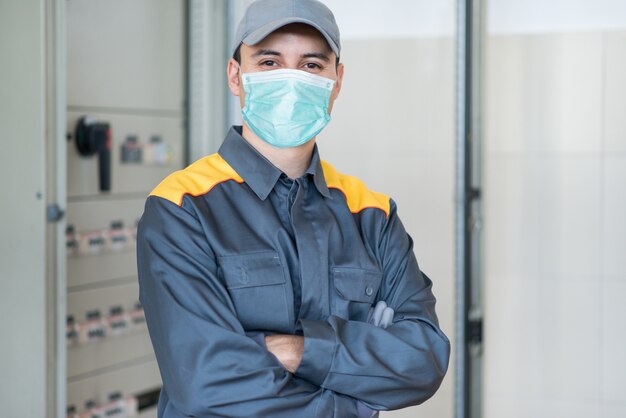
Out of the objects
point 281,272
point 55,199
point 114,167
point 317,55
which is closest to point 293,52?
point 317,55

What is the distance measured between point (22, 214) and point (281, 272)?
1.28m

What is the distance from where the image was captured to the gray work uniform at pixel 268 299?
129 centimetres

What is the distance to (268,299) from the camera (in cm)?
139

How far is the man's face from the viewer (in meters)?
1.46

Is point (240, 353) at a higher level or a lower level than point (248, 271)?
lower

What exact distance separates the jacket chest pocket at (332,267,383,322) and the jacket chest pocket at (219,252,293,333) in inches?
4.0

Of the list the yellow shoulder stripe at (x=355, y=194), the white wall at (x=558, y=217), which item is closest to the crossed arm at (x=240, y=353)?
the yellow shoulder stripe at (x=355, y=194)

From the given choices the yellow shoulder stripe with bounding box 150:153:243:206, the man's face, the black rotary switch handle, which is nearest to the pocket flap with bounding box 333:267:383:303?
the yellow shoulder stripe with bounding box 150:153:243:206

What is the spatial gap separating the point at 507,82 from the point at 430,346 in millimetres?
1606

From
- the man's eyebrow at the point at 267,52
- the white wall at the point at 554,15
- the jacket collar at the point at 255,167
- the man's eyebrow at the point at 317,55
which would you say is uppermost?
the white wall at the point at 554,15

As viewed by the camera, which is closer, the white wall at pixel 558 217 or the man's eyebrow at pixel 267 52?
the man's eyebrow at pixel 267 52

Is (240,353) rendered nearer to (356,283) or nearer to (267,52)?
(356,283)

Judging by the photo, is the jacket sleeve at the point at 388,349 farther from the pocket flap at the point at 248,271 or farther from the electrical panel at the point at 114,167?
the electrical panel at the point at 114,167

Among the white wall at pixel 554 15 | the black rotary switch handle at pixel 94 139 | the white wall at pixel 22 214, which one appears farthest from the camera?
the white wall at pixel 554 15
